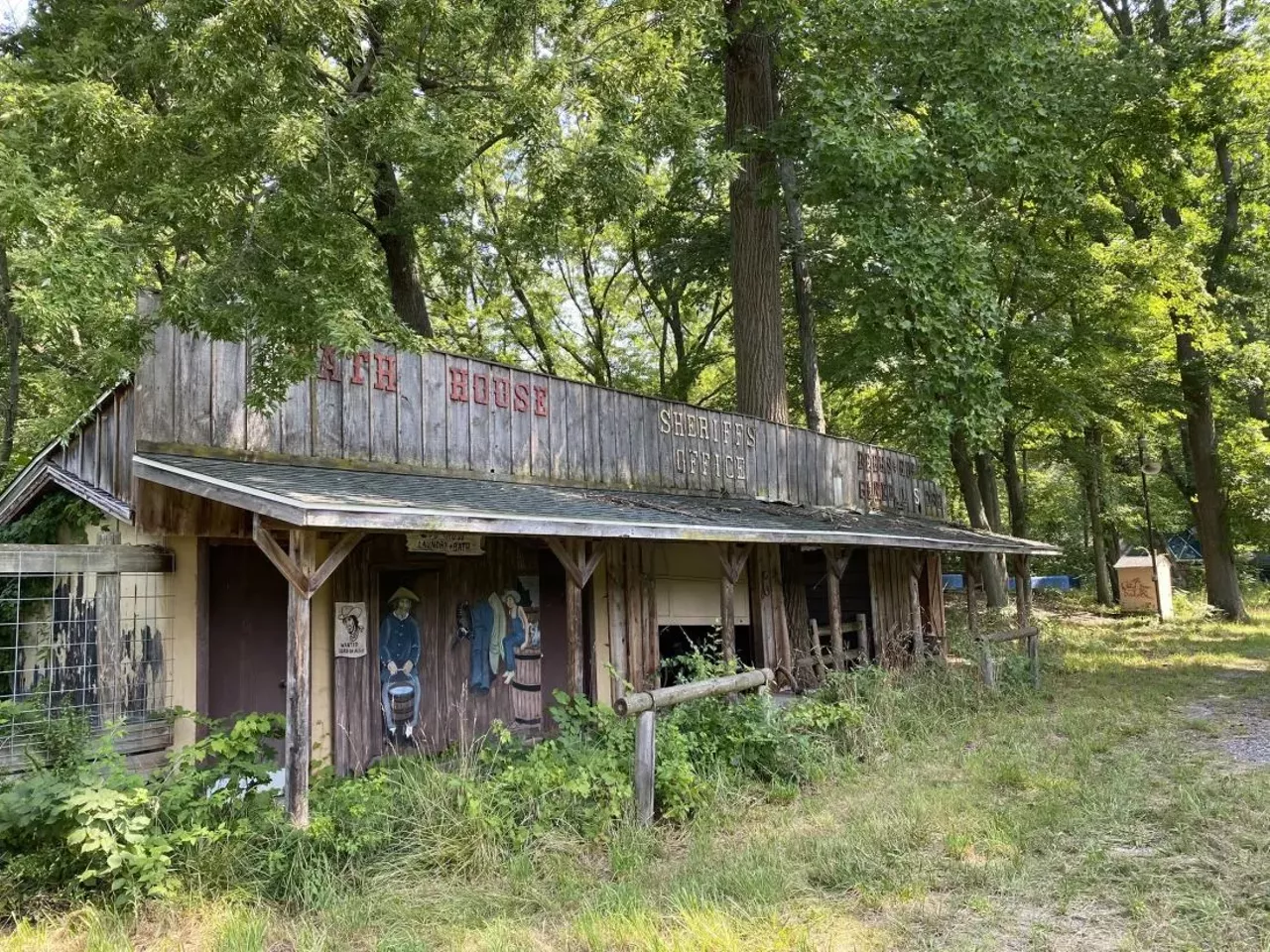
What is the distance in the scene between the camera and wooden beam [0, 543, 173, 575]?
5766mm

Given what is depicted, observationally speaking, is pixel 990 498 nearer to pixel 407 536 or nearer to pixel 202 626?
pixel 407 536

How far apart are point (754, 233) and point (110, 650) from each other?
1236cm

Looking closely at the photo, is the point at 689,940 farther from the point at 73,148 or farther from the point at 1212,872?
the point at 73,148

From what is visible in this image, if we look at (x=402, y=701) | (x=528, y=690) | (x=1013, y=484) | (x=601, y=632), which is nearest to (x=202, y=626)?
(x=402, y=701)

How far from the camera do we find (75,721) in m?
5.34

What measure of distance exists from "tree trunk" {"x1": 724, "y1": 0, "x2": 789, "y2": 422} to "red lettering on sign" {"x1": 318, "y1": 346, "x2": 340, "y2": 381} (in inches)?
340

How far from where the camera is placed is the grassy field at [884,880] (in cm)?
436

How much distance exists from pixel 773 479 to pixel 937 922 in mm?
8641

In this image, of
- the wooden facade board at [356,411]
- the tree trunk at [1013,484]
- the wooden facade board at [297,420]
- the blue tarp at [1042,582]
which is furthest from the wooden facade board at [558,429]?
the blue tarp at [1042,582]

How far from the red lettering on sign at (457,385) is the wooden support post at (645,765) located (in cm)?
365

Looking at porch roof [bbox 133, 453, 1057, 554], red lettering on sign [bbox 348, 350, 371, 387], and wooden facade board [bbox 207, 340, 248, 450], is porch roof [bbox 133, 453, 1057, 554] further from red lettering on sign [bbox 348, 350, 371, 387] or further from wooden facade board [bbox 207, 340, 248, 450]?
red lettering on sign [bbox 348, 350, 371, 387]

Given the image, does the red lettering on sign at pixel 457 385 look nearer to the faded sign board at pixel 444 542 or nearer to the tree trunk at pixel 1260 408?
the faded sign board at pixel 444 542

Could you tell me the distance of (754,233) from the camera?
1559cm

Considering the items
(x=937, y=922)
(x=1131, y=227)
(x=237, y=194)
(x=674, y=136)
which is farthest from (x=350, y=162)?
(x=1131, y=227)
